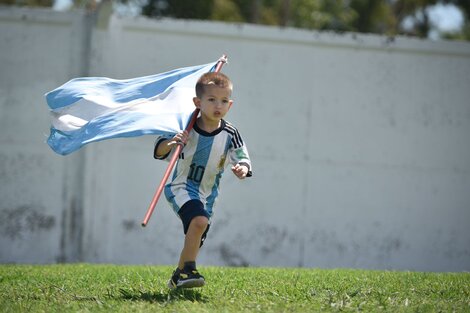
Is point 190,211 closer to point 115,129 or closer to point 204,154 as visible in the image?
point 204,154

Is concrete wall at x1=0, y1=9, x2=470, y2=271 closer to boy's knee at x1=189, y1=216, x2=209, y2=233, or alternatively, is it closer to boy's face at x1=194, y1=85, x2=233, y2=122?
boy's face at x1=194, y1=85, x2=233, y2=122

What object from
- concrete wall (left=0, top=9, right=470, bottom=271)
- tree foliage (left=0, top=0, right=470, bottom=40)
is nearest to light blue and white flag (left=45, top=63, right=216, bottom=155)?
concrete wall (left=0, top=9, right=470, bottom=271)

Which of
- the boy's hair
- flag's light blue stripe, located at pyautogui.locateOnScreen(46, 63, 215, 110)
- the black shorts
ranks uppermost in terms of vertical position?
the boy's hair

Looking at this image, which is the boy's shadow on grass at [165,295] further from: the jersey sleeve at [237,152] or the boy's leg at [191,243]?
the jersey sleeve at [237,152]

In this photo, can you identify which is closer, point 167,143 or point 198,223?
point 198,223

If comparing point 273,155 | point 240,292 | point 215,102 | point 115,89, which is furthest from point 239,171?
point 273,155

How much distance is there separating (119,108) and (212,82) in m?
0.92

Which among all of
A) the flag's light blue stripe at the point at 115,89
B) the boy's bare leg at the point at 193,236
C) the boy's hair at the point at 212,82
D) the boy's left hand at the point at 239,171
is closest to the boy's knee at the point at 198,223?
the boy's bare leg at the point at 193,236

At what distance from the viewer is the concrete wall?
11.5 metres

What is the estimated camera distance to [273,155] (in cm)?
1173

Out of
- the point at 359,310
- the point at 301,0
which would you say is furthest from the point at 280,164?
the point at 301,0

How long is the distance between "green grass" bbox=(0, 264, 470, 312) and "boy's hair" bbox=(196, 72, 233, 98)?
152cm

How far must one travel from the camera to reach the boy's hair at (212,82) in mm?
6625

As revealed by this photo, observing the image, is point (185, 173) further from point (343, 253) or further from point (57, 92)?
point (343, 253)
